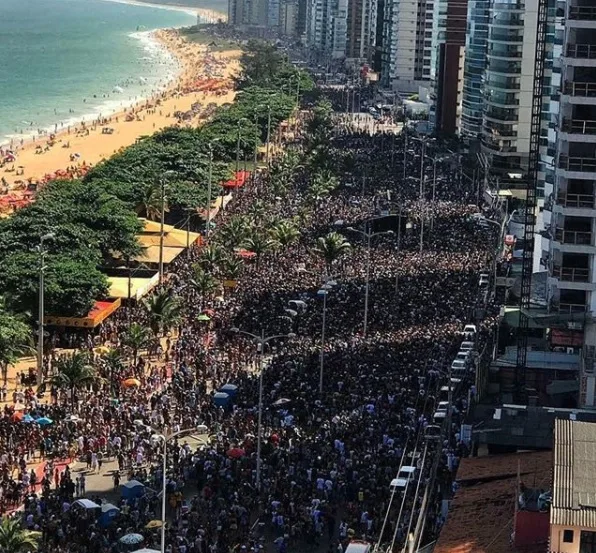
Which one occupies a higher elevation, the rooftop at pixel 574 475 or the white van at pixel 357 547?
the rooftop at pixel 574 475

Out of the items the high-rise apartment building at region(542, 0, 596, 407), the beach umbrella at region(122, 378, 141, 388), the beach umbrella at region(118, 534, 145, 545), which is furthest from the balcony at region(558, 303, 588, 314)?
the beach umbrella at region(118, 534, 145, 545)

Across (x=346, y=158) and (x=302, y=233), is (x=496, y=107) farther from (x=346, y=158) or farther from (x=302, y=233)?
(x=302, y=233)

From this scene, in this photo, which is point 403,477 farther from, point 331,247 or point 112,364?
point 331,247

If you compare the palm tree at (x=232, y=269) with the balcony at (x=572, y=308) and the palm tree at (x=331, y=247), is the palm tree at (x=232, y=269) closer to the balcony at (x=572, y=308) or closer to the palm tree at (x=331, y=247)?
the palm tree at (x=331, y=247)

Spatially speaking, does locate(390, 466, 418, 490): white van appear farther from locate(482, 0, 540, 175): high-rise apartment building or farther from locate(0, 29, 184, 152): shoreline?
locate(0, 29, 184, 152): shoreline

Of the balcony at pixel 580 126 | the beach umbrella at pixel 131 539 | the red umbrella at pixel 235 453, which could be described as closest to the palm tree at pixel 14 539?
the beach umbrella at pixel 131 539

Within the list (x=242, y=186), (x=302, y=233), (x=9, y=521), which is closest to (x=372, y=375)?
(x=9, y=521)
